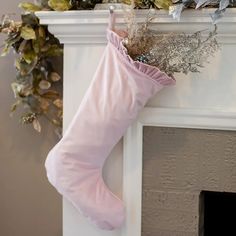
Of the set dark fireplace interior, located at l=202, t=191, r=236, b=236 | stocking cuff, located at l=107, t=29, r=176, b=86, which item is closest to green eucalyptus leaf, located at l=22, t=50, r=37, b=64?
stocking cuff, located at l=107, t=29, r=176, b=86

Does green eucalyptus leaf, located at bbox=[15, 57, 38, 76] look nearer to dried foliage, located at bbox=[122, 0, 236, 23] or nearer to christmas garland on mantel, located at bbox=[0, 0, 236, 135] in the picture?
christmas garland on mantel, located at bbox=[0, 0, 236, 135]

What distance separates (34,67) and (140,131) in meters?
0.53

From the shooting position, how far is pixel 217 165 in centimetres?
146

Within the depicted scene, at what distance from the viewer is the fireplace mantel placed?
1.39m

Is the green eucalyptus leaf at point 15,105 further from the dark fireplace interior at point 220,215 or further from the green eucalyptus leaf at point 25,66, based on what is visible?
the dark fireplace interior at point 220,215

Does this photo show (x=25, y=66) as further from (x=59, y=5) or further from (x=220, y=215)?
(x=220, y=215)

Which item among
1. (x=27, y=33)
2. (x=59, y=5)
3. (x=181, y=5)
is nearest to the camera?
(x=181, y=5)

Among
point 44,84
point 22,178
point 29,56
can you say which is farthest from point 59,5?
point 22,178

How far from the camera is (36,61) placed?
1.68 metres

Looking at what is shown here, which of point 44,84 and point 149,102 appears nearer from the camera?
point 149,102

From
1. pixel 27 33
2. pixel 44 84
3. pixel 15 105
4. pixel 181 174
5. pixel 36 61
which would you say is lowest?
pixel 181 174

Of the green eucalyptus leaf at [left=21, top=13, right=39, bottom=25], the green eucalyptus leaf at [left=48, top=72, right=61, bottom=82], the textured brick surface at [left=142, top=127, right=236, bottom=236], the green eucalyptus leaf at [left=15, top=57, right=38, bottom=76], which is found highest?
the green eucalyptus leaf at [left=21, top=13, right=39, bottom=25]

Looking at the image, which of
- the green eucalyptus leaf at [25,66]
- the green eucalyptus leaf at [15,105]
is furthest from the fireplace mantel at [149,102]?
the green eucalyptus leaf at [15,105]

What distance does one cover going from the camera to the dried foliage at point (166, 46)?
4.45ft
